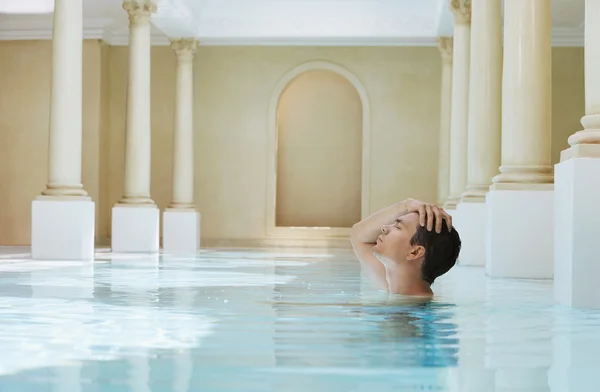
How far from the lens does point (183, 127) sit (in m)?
21.5

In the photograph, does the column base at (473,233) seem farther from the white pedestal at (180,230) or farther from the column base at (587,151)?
the white pedestal at (180,230)

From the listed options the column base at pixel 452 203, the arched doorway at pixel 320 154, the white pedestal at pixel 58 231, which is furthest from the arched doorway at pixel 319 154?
the white pedestal at pixel 58 231

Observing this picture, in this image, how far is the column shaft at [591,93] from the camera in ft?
21.6

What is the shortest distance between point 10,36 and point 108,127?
135 inches

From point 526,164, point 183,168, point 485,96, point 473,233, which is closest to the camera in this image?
point 526,164

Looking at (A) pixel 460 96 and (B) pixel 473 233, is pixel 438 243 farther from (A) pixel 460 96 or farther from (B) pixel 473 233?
(A) pixel 460 96

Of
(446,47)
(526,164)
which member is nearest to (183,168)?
(446,47)

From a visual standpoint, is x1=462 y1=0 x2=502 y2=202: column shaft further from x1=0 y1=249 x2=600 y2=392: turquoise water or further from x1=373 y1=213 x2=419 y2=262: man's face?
x1=373 y1=213 x2=419 y2=262: man's face

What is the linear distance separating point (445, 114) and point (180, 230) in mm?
6842

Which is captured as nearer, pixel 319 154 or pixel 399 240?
pixel 399 240

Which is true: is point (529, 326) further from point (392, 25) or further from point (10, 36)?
point (10, 36)

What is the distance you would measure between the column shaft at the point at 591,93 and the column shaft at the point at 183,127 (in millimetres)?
15444

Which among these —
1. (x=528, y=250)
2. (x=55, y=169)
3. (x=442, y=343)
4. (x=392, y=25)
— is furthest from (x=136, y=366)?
(x=392, y=25)

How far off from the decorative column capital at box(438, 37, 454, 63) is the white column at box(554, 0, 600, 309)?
14360mm
